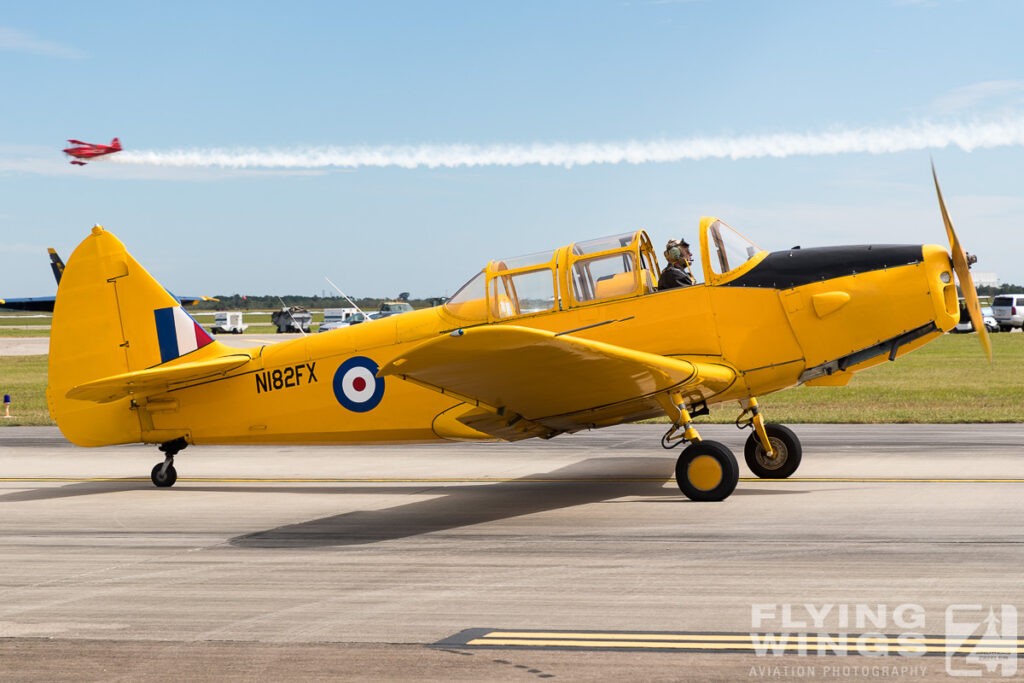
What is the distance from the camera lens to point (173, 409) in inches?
468

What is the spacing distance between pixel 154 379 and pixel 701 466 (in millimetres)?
6250

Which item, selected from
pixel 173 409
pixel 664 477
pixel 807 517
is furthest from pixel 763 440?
pixel 173 409

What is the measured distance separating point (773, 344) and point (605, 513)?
249 centimetres

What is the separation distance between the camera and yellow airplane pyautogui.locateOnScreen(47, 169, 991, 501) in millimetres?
9898

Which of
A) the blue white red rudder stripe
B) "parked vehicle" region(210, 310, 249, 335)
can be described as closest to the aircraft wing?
the blue white red rudder stripe

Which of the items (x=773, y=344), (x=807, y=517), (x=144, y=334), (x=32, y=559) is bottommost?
(x=807, y=517)

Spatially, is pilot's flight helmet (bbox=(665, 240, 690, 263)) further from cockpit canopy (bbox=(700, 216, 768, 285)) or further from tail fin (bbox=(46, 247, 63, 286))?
tail fin (bbox=(46, 247, 63, 286))

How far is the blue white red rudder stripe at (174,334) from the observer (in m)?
12.4

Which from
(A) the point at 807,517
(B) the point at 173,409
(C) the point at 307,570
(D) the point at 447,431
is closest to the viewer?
(C) the point at 307,570

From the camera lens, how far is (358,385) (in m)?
Answer: 11.2

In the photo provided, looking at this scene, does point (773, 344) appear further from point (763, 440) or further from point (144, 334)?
point (144, 334)

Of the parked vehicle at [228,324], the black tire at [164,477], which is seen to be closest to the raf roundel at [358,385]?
the black tire at [164,477]

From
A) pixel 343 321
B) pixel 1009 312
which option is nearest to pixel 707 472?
pixel 1009 312

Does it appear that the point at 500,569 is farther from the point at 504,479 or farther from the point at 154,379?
the point at 154,379
